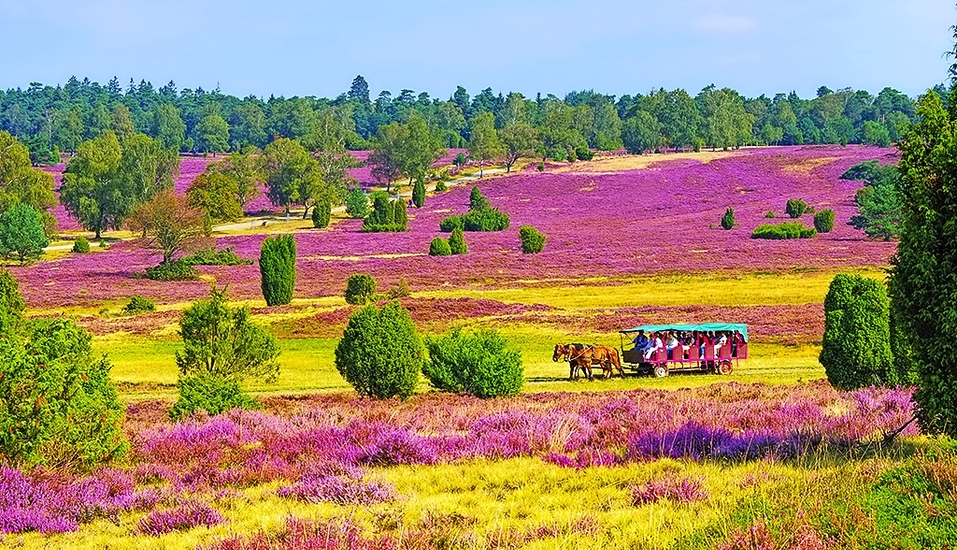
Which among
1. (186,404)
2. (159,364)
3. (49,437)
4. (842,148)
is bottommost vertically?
(159,364)

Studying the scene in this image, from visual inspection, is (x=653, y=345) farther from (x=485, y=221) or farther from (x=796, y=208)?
(x=796, y=208)

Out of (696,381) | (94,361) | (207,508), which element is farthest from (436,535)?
(696,381)

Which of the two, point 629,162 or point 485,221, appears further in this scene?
point 629,162

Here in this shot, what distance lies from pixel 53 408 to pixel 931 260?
9154 mm

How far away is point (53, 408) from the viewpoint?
416 inches

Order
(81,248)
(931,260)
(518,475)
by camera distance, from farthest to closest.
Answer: (81,248)
(518,475)
(931,260)

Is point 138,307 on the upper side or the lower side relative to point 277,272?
lower

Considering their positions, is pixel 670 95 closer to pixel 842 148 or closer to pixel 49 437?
pixel 842 148

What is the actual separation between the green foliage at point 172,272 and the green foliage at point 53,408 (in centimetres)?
6000

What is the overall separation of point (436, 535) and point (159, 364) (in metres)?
29.7

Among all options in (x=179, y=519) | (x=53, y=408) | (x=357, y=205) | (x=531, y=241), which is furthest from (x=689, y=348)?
(x=357, y=205)

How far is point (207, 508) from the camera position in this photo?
8.67 meters

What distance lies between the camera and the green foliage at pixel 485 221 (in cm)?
9588

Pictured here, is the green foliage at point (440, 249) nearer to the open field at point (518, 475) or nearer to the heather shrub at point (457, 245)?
the heather shrub at point (457, 245)
